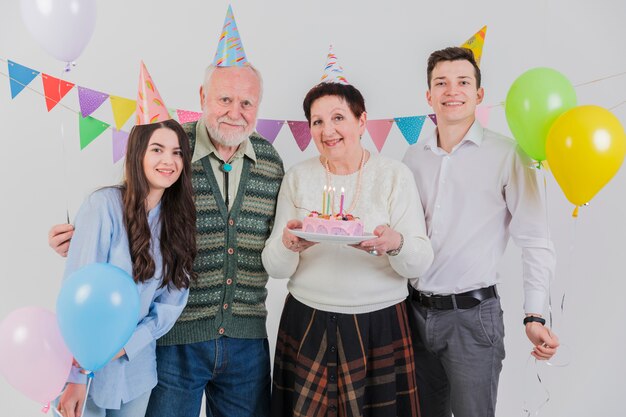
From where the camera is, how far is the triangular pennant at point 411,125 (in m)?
3.02

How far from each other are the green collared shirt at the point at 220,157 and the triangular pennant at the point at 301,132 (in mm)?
653

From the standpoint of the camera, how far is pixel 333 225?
2.01 meters

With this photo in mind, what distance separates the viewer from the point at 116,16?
3570mm

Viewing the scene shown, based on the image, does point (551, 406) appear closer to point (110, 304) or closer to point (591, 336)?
point (591, 336)

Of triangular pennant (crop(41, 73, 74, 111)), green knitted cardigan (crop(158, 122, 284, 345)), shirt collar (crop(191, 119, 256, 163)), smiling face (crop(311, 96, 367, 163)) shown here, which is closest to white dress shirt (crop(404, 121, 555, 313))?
smiling face (crop(311, 96, 367, 163))

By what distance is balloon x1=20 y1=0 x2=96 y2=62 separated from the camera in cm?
218

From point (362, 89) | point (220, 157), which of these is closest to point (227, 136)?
point (220, 157)

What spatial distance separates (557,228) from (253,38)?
209 centimetres

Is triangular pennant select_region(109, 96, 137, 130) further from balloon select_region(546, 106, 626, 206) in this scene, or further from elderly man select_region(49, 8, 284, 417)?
balloon select_region(546, 106, 626, 206)

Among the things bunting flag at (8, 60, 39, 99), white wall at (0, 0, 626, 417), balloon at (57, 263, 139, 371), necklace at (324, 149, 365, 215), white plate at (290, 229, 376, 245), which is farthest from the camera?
white wall at (0, 0, 626, 417)

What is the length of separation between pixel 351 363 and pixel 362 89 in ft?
6.32

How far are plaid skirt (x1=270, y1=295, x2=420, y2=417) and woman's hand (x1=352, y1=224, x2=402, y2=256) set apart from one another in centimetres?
29

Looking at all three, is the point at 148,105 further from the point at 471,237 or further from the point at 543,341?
the point at 543,341

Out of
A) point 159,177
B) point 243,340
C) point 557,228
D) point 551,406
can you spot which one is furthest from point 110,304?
point 551,406
